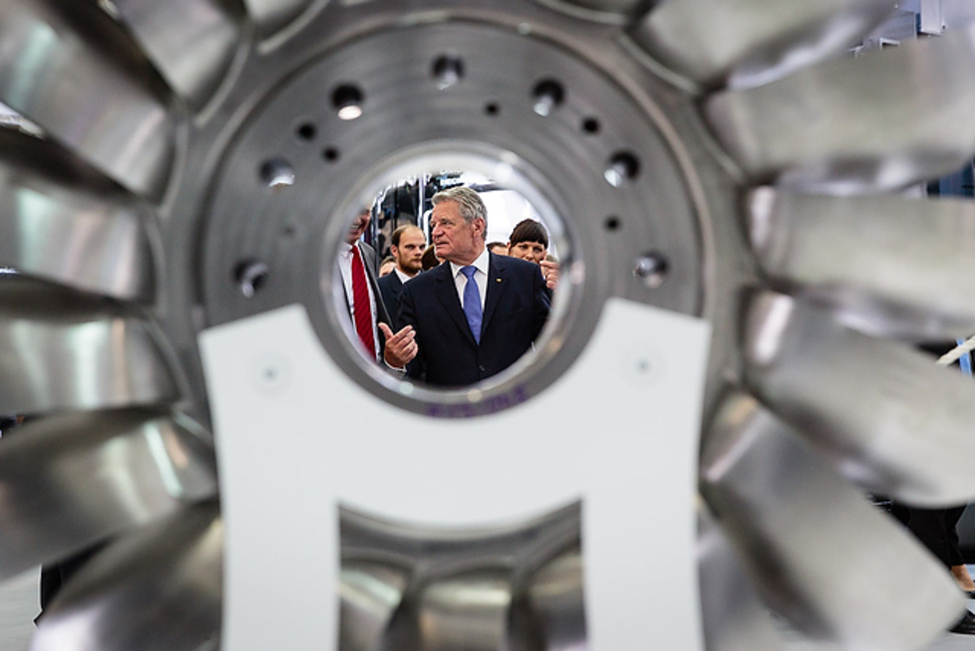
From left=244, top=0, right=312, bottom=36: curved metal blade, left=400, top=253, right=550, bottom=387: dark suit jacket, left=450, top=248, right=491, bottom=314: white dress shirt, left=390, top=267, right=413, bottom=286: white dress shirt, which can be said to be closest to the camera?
left=244, top=0, right=312, bottom=36: curved metal blade

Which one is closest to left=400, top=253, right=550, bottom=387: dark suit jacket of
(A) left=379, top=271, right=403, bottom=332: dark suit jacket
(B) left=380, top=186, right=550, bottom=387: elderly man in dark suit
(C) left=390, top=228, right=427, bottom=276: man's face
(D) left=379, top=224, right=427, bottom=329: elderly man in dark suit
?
(B) left=380, top=186, right=550, bottom=387: elderly man in dark suit

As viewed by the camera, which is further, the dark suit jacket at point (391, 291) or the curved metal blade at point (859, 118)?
the dark suit jacket at point (391, 291)

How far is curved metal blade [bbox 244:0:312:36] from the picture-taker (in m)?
0.60

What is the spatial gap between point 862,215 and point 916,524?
1747mm

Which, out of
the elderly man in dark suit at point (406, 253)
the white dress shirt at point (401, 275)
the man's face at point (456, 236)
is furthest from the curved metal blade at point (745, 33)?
the white dress shirt at point (401, 275)

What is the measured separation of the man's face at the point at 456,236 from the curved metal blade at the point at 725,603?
1863 mm

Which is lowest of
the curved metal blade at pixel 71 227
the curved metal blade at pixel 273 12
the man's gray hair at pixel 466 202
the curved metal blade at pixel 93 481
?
the curved metal blade at pixel 93 481

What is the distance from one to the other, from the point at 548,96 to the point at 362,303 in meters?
1.86

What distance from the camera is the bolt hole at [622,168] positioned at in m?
0.64

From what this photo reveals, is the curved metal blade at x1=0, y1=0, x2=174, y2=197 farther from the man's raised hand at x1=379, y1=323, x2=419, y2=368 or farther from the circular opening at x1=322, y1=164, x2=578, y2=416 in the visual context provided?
the man's raised hand at x1=379, y1=323, x2=419, y2=368

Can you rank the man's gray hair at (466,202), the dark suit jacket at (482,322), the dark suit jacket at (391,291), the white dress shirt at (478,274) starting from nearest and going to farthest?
the dark suit jacket at (482,322)
the white dress shirt at (478,274)
the man's gray hair at (466,202)
the dark suit jacket at (391,291)

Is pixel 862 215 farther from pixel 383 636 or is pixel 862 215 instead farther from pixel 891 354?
pixel 383 636

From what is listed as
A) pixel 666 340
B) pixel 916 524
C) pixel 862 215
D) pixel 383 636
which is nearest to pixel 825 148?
pixel 862 215

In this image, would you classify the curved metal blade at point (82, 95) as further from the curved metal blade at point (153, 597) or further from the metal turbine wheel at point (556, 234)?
the curved metal blade at point (153, 597)
